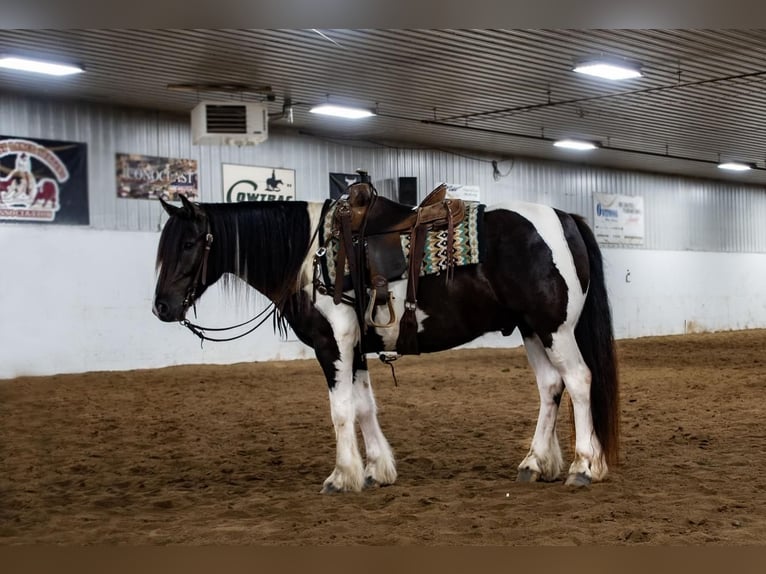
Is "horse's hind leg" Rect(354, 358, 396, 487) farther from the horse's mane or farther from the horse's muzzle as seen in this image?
the horse's muzzle

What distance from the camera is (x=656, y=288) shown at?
19.2m

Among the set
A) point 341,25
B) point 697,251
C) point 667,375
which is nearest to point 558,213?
point 341,25

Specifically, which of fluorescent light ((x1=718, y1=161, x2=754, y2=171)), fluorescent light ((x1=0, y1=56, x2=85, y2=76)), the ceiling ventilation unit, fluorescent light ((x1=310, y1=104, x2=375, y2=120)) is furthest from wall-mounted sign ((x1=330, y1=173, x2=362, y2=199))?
fluorescent light ((x1=718, y1=161, x2=754, y2=171))

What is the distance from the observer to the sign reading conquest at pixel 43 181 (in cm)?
1044

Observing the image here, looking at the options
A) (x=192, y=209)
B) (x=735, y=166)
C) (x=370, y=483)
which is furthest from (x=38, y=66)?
(x=735, y=166)

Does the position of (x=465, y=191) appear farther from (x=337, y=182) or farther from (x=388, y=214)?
(x=388, y=214)

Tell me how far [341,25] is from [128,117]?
32.3ft

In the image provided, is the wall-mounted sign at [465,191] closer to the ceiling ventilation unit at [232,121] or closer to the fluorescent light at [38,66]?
the ceiling ventilation unit at [232,121]

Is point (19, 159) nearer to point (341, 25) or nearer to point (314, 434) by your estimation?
point (314, 434)

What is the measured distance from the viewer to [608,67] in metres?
10.1

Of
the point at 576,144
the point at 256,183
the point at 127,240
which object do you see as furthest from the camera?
the point at 576,144

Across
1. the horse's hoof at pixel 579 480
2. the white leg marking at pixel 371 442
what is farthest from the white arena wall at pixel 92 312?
the horse's hoof at pixel 579 480

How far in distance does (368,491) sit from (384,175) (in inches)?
425

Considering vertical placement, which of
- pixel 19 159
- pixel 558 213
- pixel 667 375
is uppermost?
pixel 19 159
